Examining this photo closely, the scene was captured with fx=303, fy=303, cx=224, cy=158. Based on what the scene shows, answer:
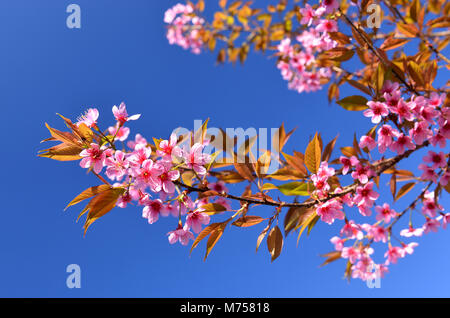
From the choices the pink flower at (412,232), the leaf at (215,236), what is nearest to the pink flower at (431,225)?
the pink flower at (412,232)

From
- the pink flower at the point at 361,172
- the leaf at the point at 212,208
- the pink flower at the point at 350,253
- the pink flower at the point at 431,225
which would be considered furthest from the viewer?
the pink flower at the point at 350,253

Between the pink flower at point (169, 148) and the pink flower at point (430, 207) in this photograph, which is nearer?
the pink flower at point (169, 148)

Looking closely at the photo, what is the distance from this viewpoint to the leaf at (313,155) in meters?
1.06

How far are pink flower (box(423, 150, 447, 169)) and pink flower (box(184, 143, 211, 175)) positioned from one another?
41.8 inches

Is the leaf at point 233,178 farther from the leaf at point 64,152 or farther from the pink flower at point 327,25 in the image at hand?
the pink flower at point 327,25

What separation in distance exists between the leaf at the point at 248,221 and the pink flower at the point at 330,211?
20cm

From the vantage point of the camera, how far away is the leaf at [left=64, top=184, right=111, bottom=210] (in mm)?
886

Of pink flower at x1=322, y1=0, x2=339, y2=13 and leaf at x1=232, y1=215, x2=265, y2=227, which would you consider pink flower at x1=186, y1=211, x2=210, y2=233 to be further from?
pink flower at x1=322, y1=0, x2=339, y2=13

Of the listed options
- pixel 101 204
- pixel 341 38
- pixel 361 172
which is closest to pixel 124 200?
pixel 101 204

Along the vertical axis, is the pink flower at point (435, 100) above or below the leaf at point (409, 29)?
below

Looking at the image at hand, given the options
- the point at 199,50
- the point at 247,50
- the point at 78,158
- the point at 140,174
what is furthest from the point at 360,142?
the point at 199,50

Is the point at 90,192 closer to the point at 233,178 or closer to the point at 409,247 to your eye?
the point at 233,178

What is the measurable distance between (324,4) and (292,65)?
1589 mm

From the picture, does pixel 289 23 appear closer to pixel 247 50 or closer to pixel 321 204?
pixel 247 50
